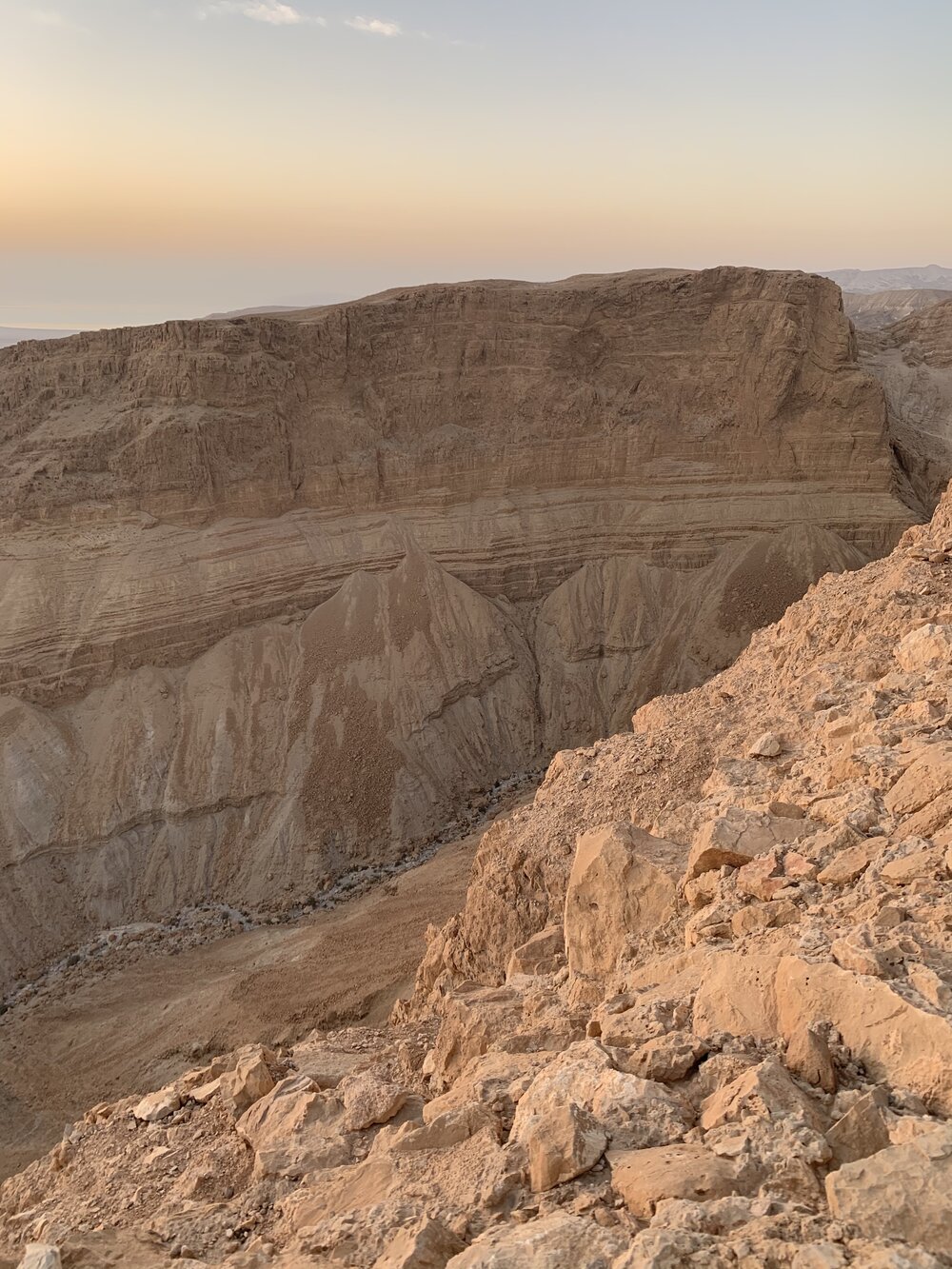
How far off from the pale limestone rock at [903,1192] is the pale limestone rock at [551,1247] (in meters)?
1.00

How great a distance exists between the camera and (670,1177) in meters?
4.71

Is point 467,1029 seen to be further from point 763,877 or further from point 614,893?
point 763,877

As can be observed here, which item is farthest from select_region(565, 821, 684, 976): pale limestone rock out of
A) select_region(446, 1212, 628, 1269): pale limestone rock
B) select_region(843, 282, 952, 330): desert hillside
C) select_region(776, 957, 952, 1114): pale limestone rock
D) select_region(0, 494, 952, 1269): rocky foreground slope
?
select_region(843, 282, 952, 330): desert hillside

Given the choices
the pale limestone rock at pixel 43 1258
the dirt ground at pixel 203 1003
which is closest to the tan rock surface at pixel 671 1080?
the pale limestone rock at pixel 43 1258

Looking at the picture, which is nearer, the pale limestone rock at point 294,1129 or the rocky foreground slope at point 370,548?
the pale limestone rock at point 294,1129

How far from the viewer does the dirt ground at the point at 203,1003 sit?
17.7 meters

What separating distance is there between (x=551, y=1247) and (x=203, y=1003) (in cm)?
1661

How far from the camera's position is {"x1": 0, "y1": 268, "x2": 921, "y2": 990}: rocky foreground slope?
27.0 m

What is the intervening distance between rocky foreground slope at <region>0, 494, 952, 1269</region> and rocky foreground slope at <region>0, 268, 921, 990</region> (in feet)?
Result: 52.4

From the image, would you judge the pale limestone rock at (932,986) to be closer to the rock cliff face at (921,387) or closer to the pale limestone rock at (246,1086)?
the pale limestone rock at (246,1086)

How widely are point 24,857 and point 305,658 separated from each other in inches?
368

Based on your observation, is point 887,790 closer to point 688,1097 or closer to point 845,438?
point 688,1097

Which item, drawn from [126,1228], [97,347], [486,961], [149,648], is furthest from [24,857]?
[126,1228]

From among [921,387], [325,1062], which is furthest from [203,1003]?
[921,387]
